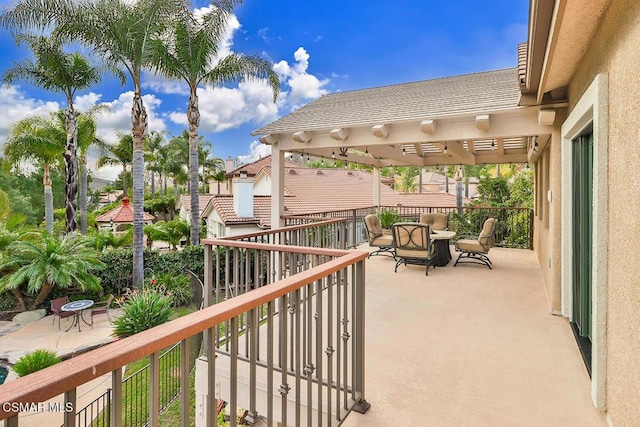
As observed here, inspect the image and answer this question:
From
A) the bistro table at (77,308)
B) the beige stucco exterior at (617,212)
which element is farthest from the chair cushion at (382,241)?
the bistro table at (77,308)

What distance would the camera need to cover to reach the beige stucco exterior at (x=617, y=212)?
1.81 metres

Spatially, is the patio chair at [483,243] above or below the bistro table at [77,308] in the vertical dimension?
above

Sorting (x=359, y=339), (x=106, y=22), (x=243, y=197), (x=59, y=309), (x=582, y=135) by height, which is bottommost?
(x=59, y=309)

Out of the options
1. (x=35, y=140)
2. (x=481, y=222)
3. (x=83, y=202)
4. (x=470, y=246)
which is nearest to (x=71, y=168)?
(x=35, y=140)

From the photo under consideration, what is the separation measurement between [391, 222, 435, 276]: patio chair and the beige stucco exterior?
12.7ft

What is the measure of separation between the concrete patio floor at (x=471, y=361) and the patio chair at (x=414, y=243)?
111cm

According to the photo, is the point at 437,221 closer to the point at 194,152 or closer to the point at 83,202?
the point at 194,152

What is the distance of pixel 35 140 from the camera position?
51.3 ft

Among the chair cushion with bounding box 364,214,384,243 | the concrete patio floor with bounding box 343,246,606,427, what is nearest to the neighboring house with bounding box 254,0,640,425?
the concrete patio floor with bounding box 343,246,606,427

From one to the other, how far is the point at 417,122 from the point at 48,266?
11.3 m

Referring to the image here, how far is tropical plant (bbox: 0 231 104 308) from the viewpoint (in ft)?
34.9

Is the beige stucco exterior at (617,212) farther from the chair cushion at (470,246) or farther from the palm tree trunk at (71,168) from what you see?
the palm tree trunk at (71,168)

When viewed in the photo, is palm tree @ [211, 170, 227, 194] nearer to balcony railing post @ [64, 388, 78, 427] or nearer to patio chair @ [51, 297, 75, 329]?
patio chair @ [51, 297, 75, 329]

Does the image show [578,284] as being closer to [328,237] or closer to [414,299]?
[414,299]
